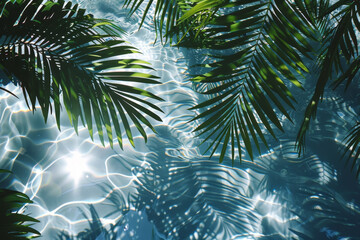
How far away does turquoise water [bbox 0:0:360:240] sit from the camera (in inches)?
95.4

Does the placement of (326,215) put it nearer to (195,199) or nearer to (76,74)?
(195,199)

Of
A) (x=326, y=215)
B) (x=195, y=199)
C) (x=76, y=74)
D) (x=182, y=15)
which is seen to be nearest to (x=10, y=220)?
(x=76, y=74)

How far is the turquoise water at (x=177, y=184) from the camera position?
2.42 meters

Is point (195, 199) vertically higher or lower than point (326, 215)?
higher

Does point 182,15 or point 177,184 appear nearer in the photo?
point 182,15

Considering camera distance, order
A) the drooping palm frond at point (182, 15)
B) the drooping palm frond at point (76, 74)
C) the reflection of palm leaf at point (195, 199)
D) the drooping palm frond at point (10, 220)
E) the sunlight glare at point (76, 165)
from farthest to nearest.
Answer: the sunlight glare at point (76, 165) → the reflection of palm leaf at point (195, 199) → the drooping palm frond at point (76, 74) → the drooping palm frond at point (182, 15) → the drooping palm frond at point (10, 220)

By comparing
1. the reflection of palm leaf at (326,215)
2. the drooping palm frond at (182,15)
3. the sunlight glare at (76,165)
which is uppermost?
the drooping palm frond at (182,15)

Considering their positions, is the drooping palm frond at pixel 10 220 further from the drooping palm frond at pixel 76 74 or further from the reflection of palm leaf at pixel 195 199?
the reflection of palm leaf at pixel 195 199

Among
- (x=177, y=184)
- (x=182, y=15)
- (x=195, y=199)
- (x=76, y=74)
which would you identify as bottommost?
(x=195, y=199)

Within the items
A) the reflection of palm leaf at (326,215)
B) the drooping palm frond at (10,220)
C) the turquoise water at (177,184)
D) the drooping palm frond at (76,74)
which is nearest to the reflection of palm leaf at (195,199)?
the turquoise water at (177,184)

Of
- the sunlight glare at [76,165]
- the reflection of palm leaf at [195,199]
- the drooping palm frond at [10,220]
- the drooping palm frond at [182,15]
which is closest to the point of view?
the drooping palm frond at [10,220]

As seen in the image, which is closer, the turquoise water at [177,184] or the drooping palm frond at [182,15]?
the drooping palm frond at [182,15]

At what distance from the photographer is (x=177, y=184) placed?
8.84ft

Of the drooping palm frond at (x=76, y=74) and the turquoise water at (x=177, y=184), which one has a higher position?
the drooping palm frond at (x=76, y=74)
